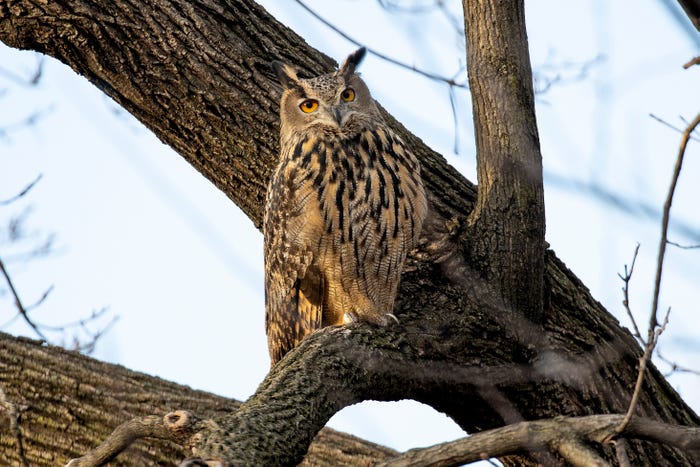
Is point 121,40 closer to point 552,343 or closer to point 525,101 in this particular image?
point 525,101

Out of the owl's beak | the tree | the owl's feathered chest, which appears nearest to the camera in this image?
the tree

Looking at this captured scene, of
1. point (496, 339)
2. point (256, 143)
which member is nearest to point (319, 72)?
point (256, 143)

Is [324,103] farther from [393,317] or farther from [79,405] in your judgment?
[79,405]

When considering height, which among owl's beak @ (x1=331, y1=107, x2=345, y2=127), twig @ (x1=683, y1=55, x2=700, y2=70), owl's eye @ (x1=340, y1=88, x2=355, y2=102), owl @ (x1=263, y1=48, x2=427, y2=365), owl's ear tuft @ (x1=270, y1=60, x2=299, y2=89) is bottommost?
twig @ (x1=683, y1=55, x2=700, y2=70)

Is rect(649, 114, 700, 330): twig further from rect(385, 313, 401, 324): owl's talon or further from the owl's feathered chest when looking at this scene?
the owl's feathered chest

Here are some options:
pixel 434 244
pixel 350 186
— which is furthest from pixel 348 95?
pixel 434 244

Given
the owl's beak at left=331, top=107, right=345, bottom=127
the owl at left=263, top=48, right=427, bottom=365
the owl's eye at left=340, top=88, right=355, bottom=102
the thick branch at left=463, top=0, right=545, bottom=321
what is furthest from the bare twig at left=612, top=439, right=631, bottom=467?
the owl's eye at left=340, top=88, right=355, bottom=102

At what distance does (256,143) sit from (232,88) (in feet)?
0.77

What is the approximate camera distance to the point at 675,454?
2990 mm

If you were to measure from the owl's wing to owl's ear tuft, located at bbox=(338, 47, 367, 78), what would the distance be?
580 millimetres

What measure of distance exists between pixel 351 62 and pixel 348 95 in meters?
0.20

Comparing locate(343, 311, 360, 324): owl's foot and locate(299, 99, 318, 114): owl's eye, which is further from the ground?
locate(299, 99, 318, 114): owl's eye

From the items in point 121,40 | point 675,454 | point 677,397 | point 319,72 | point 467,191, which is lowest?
point 675,454

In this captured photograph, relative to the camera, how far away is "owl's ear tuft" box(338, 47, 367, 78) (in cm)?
364
